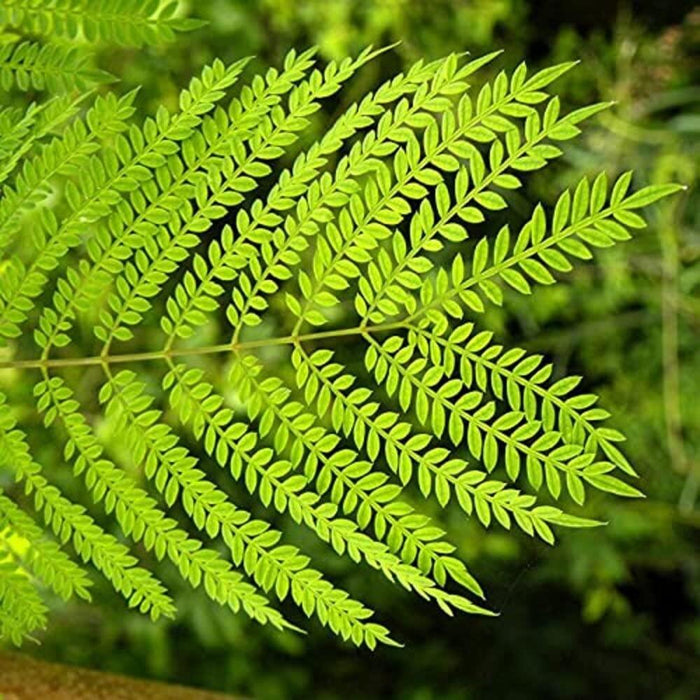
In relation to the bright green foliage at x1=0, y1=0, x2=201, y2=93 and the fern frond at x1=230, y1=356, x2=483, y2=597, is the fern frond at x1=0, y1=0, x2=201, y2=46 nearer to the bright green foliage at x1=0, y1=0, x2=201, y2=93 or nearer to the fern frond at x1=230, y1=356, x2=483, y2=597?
the bright green foliage at x1=0, y1=0, x2=201, y2=93

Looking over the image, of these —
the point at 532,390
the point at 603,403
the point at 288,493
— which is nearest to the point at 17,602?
the point at 288,493

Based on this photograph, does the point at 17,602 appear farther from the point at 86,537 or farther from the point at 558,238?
the point at 558,238

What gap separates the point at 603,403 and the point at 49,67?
146 cm

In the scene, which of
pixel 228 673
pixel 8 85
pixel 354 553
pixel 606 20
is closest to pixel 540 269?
pixel 354 553

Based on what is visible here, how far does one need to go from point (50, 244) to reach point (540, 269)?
0.24 metres

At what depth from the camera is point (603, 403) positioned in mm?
2020

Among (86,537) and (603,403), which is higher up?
(603,403)

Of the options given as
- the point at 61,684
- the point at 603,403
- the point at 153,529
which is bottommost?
the point at 61,684

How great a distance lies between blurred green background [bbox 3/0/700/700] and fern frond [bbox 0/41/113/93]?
1.13 m

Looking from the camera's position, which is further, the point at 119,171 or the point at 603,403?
the point at 603,403

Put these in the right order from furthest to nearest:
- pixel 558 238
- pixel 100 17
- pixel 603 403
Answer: pixel 603 403
pixel 100 17
pixel 558 238

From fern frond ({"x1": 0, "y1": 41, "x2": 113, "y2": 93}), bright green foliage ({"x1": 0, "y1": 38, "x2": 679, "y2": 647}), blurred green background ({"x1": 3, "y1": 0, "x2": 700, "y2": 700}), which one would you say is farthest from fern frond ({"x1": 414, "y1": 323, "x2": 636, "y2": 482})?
blurred green background ({"x1": 3, "y1": 0, "x2": 700, "y2": 700})

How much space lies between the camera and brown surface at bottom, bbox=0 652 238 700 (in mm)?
727

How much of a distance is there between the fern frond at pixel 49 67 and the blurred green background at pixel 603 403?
1132 mm
